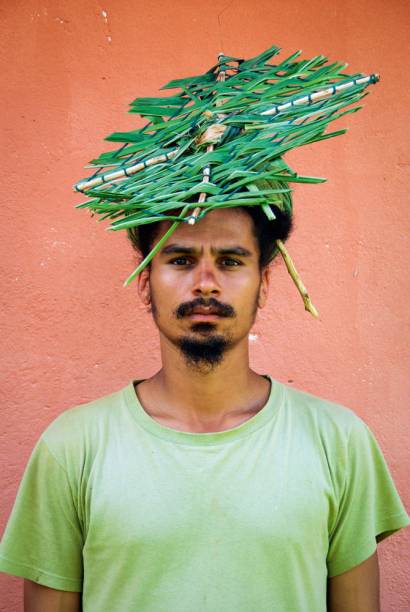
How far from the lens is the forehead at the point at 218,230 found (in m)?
1.73

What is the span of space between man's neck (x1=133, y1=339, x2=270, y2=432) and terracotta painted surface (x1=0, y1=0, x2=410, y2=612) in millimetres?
481

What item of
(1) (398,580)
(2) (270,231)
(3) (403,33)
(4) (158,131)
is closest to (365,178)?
(3) (403,33)

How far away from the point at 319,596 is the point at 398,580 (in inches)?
27.7

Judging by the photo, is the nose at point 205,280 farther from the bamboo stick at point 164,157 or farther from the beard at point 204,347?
the bamboo stick at point 164,157

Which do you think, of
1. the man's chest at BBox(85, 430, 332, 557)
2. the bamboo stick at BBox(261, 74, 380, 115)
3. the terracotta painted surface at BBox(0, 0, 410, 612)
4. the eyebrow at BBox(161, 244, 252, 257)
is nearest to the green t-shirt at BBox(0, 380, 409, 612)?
the man's chest at BBox(85, 430, 332, 557)

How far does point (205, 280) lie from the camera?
168 centimetres

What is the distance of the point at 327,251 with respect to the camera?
2.38 meters

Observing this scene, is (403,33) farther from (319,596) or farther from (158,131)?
(319,596)

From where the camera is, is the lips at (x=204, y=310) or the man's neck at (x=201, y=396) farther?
the man's neck at (x=201, y=396)

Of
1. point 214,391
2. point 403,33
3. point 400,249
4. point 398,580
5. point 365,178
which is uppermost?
point 403,33

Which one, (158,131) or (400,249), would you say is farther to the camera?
(400,249)

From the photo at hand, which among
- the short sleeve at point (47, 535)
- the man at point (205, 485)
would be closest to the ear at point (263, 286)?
the man at point (205, 485)

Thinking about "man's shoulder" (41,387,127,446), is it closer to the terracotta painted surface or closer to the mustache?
the mustache

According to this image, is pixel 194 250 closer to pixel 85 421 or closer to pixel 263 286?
pixel 263 286
